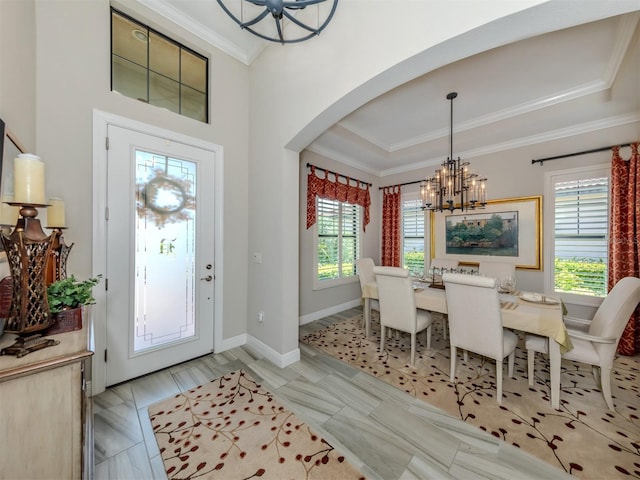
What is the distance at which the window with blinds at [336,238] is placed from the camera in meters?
4.17

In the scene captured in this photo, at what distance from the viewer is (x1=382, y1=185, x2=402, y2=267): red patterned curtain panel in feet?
16.1

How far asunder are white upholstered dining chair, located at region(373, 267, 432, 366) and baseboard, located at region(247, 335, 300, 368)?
1053mm

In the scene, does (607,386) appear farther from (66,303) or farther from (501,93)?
(66,303)

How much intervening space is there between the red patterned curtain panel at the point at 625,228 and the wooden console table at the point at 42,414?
482cm

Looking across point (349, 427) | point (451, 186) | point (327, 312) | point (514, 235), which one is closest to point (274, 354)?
point (349, 427)

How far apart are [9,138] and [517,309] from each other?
3.65 metres

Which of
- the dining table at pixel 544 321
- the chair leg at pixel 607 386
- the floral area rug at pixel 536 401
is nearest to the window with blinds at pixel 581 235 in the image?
the floral area rug at pixel 536 401

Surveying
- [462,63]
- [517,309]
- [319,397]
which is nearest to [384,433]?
[319,397]

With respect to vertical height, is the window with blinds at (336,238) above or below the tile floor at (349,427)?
above

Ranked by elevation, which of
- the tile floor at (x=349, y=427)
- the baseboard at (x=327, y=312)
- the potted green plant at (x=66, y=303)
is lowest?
the tile floor at (x=349, y=427)

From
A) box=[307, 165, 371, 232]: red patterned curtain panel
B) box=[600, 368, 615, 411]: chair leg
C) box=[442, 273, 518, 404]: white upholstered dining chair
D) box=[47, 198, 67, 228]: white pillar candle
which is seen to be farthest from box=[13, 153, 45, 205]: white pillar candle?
box=[600, 368, 615, 411]: chair leg

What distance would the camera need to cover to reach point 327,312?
13.9ft

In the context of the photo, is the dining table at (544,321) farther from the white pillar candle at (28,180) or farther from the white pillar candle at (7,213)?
the white pillar candle at (7,213)

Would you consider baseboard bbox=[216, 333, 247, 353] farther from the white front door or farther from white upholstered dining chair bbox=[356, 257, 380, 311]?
white upholstered dining chair bbox=[356, 257, 380, 311]
